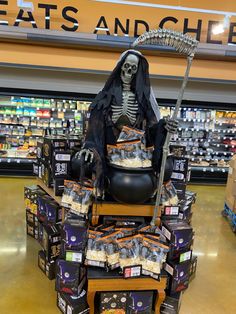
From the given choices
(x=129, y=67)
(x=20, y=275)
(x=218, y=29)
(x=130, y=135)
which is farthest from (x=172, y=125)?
(x=218, y=29)

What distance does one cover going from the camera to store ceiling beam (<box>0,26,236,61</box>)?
497 cm

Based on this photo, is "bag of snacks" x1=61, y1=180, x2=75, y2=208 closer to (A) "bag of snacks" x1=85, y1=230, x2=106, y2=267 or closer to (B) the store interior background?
(A) "bag of snacks" x1=85, y1=230, x2=106, y2=267

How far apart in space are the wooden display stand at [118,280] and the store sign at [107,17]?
4.11m

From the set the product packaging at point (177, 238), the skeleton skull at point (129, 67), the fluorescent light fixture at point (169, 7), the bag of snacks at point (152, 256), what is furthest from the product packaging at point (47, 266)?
the fluorescent light fixture at point (169, 7)

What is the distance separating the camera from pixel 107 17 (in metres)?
5.41

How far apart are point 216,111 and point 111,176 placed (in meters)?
5.36

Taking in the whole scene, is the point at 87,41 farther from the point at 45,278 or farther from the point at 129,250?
the point at 129,250

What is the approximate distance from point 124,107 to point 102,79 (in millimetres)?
3735

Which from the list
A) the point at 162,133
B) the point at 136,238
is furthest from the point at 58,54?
the point at 136,238

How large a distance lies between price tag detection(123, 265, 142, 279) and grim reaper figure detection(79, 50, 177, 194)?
0.81 meters

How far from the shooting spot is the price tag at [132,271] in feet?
7.04

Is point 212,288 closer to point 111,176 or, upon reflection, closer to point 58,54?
point 111,176

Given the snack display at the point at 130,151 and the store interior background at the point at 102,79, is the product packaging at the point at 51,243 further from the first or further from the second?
the snack display at the point at 130,151

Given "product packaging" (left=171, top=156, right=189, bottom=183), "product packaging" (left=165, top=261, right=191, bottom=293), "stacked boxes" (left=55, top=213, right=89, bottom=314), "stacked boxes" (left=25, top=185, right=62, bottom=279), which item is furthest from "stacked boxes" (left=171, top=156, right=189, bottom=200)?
"stacked boxes" (left=25, top=185, right=62, bottom=279)
